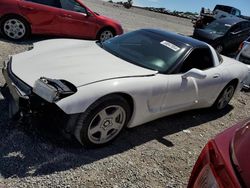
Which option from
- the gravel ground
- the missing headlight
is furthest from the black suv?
the missing headlight

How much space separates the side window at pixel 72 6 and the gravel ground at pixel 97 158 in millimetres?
4798

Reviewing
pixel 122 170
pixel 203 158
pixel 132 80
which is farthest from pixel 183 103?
pixel 203 158

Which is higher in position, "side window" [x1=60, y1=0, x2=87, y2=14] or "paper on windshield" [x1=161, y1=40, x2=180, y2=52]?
"paper on windshield" [x1=161, y1=40, x2=180, y2=52]

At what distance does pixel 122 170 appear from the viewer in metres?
3.70

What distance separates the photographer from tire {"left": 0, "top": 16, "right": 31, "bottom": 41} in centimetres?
802

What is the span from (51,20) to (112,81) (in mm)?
5340

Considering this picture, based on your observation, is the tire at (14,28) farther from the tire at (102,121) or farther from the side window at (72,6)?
the tire at (102,121)

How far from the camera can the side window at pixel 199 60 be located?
4.71m

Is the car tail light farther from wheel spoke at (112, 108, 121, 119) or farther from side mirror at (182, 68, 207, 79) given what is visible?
side mirror at (182, 68, 207, 79)

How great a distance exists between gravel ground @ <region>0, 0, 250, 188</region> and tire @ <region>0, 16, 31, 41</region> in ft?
13.1

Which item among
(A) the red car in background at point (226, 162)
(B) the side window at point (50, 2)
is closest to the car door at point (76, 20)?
(B) the side window at point (50, 2)

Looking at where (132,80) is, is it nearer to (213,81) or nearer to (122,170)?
(122,170)

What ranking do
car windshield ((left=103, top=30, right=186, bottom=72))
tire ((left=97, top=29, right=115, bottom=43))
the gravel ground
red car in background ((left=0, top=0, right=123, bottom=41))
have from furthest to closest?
tire ((left=97, top=29, right=115, bottom=43))
red car in background ((left=0, top=0, right=123, bottom=41))
car windshield ((left=103, top=30, right=186, bottom=72))
the gravel ground

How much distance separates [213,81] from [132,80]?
5.59 feet
